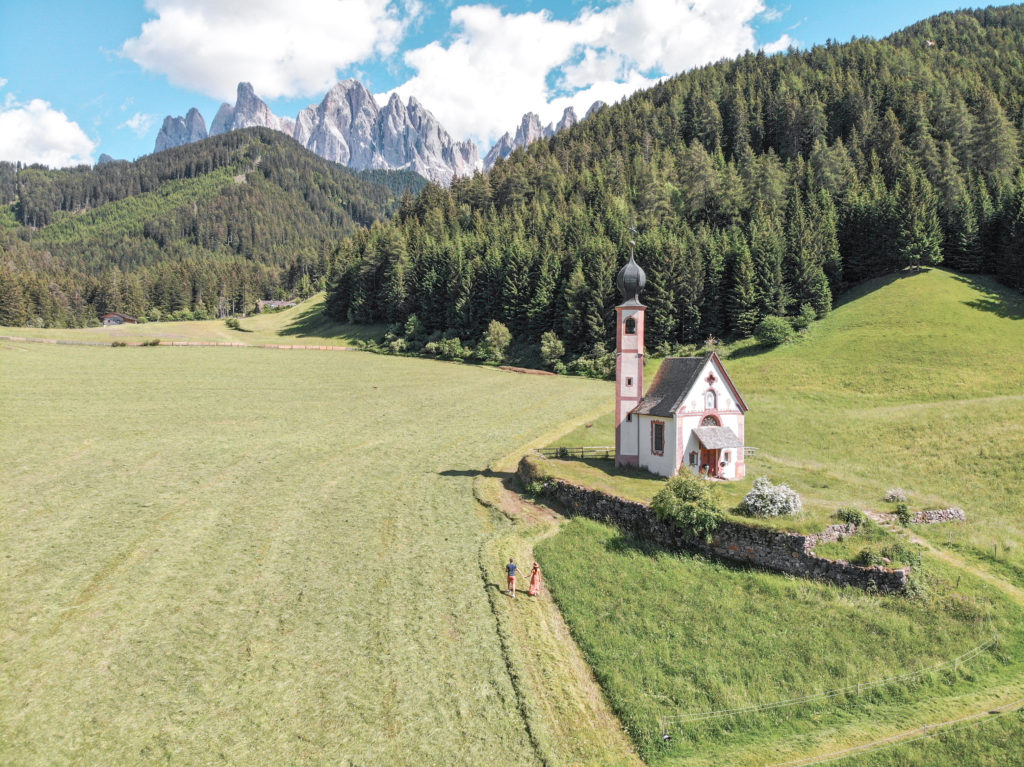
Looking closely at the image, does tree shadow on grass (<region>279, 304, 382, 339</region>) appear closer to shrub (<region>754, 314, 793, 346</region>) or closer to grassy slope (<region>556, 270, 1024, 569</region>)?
shrub (<region>754, 314, 793, 346</region>)

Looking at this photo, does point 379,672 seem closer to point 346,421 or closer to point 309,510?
point 309,510

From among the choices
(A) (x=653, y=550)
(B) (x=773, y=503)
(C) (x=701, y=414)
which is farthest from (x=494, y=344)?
(B) (x=773, y=503)

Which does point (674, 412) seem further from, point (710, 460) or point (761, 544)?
point (761, 544)

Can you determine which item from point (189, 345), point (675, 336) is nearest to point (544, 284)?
point (675, 336)

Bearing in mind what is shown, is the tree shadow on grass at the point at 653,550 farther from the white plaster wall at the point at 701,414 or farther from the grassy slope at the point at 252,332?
the grassy slope at the point at 252,332

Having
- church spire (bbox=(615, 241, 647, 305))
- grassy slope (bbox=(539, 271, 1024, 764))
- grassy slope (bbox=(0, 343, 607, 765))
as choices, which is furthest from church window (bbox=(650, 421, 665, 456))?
grassy slope (bbox=(0, 343, 607, 765))

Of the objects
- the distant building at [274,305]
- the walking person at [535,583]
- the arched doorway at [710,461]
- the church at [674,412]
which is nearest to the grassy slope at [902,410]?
the arched doorway at [710,461]
